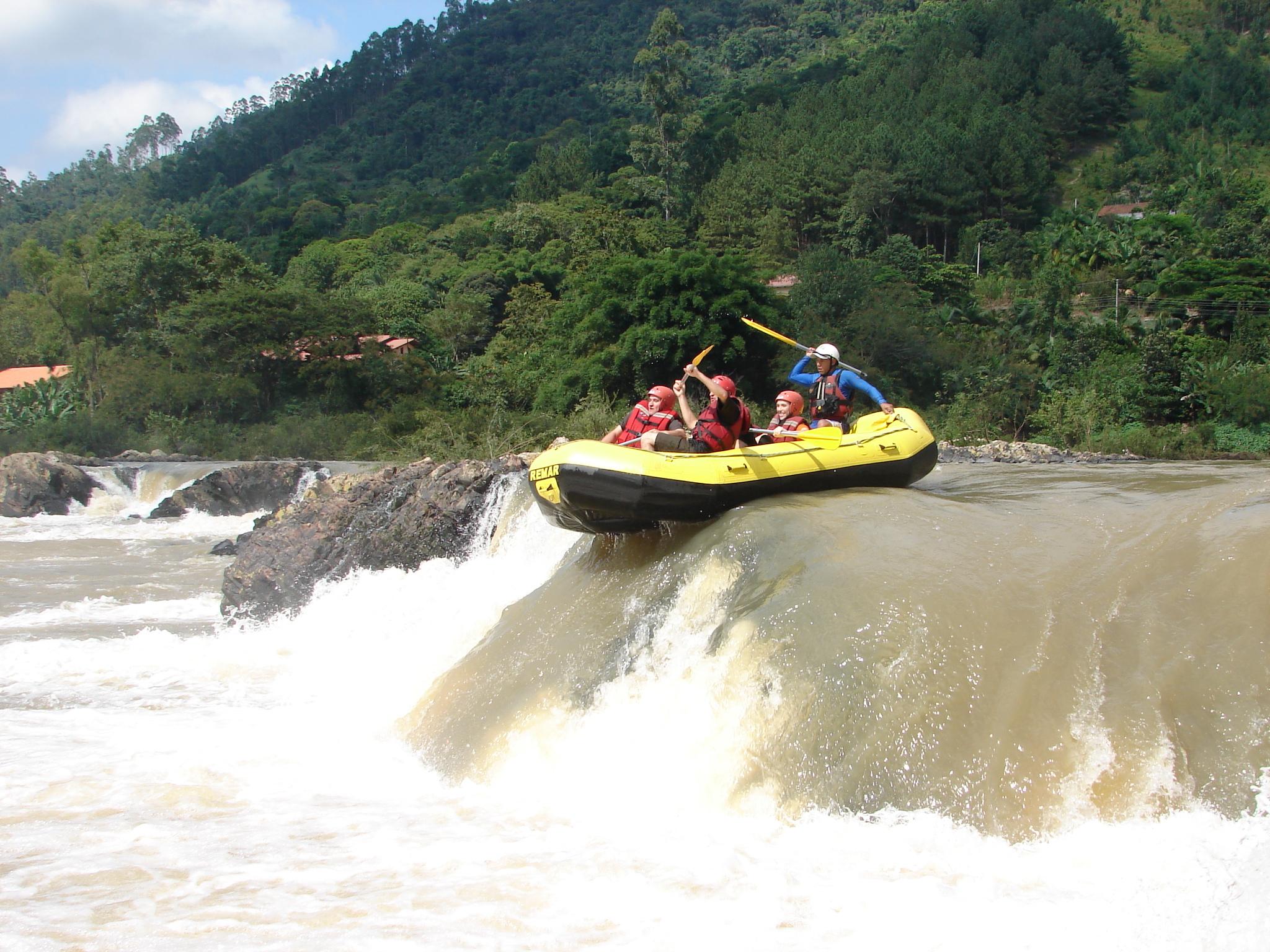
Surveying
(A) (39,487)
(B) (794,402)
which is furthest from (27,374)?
(B) (794,402)

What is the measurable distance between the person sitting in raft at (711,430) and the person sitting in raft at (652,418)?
0.34 ft

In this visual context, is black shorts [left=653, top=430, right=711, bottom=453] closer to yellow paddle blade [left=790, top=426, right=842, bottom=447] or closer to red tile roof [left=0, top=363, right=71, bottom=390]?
yellow paddle blade [left=790, top=426, right=842, bottom=447]

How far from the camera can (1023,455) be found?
74.8 feet

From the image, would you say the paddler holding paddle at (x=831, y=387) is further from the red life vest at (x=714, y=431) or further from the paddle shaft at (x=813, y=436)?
the red life vest at (x=714, y=431)

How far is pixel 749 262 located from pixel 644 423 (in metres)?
19.6

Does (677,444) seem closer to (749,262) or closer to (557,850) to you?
(557,850)

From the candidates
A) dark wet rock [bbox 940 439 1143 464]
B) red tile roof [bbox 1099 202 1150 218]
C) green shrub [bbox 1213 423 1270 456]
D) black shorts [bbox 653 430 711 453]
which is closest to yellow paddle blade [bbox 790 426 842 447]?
black shorts [bbox 653 430 711 453]

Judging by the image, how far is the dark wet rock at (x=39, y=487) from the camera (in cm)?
2192

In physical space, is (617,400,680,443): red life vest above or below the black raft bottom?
above

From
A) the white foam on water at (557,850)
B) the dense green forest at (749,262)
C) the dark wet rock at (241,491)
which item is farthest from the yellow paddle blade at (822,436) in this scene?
the dark wet rock at (241,491)

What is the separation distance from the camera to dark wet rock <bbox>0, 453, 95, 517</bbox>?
71.9ft

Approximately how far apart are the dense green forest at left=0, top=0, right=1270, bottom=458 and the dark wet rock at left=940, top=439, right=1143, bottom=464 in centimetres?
133

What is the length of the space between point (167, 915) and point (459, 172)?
309 ft

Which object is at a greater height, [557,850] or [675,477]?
[675,477]
